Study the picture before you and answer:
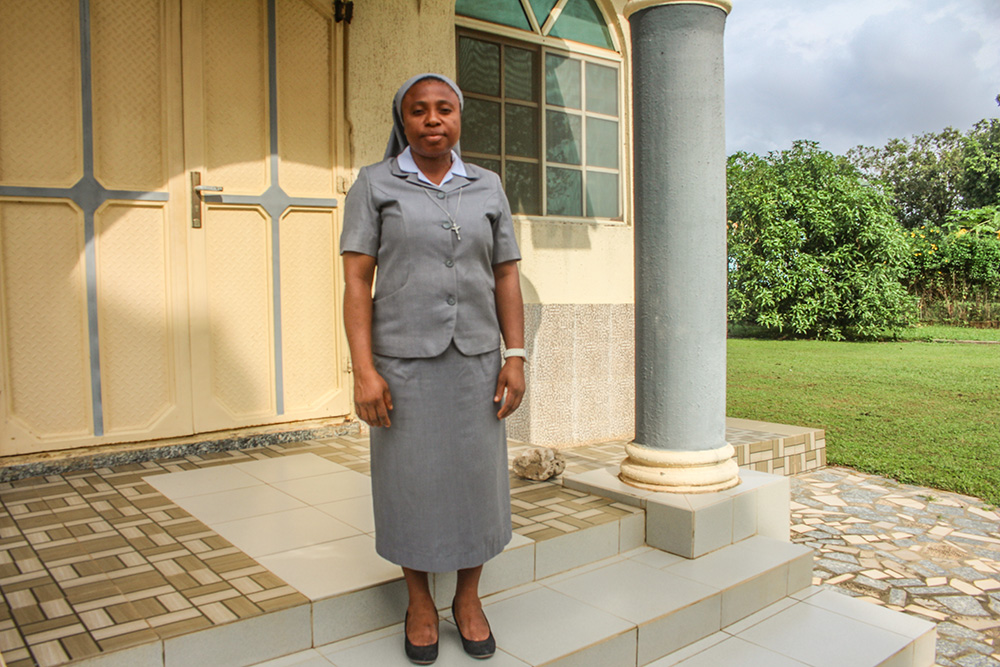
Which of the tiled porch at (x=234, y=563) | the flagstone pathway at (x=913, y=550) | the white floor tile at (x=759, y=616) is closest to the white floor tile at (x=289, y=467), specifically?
the tiled porch at (x=234, y=563)

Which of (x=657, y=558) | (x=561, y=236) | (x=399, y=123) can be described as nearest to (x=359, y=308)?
(x=399, y=123)

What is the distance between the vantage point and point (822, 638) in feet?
9.88

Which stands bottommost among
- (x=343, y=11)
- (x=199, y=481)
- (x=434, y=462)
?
(x=199, y=481)

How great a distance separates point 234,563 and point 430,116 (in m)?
1.82

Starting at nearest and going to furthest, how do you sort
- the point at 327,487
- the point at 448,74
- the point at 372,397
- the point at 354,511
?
the point at 372,397, the point at 354,511, the point at 327,487, the point at 448,74

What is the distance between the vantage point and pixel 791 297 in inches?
635

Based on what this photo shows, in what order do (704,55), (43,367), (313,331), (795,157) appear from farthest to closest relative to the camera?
(795,157) < (313,331) < (43,367) < (704,55)

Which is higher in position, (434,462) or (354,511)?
(434,462)

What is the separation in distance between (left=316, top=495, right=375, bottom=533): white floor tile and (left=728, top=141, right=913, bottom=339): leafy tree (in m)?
13.7

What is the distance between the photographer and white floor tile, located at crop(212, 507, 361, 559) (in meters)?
3.17

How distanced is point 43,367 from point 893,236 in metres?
15.4

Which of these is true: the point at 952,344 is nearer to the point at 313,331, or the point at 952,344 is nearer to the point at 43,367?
the point at 313,331

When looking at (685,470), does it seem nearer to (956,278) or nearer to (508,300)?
(508,300)

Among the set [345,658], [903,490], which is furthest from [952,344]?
[345,658]
